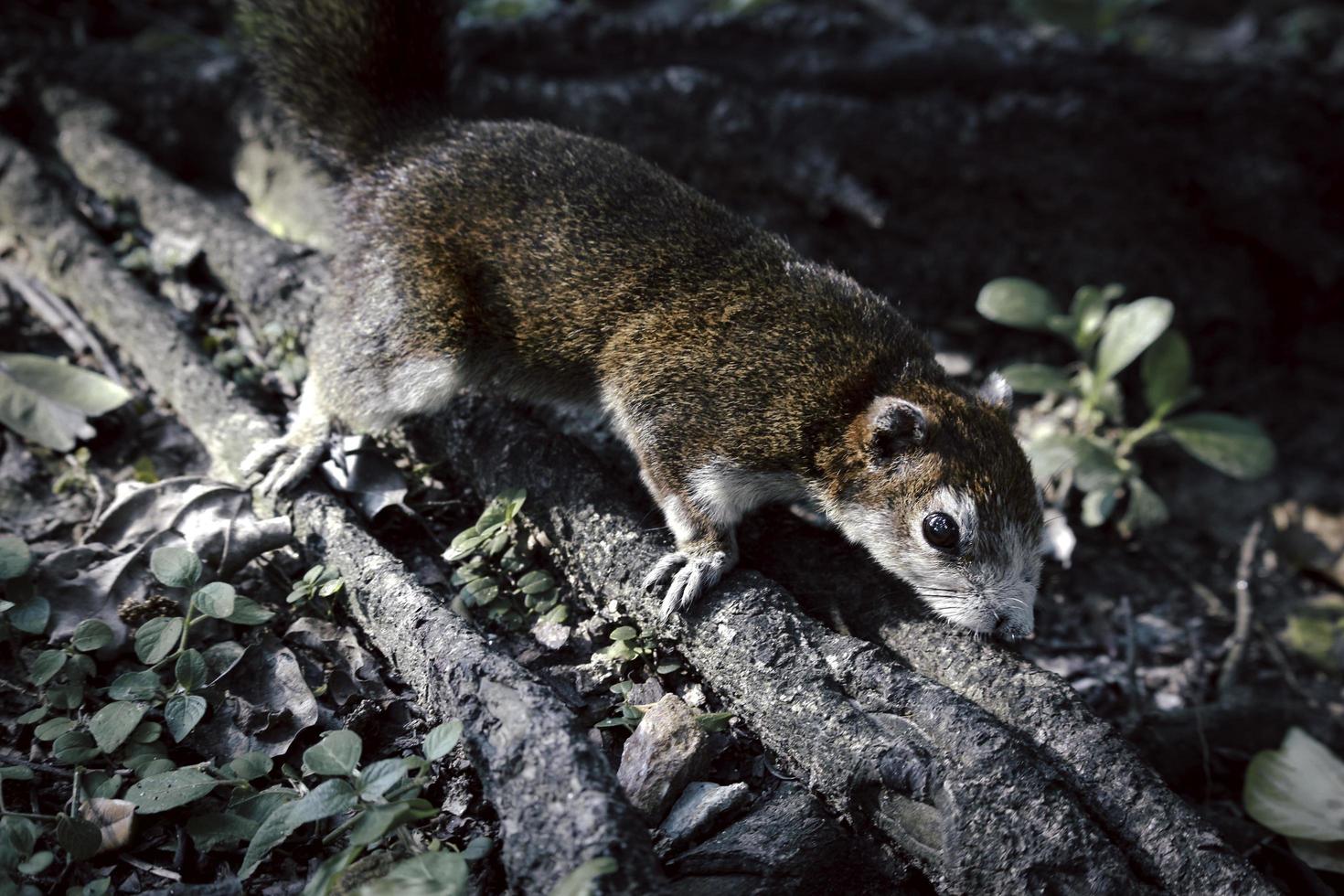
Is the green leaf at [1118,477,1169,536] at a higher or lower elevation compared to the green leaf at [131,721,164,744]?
lower

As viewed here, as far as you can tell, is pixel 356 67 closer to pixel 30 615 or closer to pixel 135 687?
pixel 30 615

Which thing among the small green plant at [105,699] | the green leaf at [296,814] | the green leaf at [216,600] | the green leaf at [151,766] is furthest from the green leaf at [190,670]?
the green leaf at [296,814]

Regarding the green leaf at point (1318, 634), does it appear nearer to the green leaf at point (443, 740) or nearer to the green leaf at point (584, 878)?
the green leaf at point (584, 878)

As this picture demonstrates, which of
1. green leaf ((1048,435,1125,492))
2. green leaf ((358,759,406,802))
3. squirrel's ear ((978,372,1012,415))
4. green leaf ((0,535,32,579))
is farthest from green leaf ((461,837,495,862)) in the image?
green leaf ((1048,435,1125,492))

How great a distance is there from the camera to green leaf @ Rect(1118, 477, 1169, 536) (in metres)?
4.44

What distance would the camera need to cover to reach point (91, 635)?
9.13ft

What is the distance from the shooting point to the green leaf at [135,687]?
104 inches

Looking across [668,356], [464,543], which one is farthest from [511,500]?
[668,356]

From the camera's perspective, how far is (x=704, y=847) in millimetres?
2516

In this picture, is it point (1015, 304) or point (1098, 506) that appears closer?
point (1098, 506)

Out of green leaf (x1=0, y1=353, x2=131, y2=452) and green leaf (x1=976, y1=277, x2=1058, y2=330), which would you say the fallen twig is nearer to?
green leaf (x1=976, y1=277, x2=1058, y2=330)

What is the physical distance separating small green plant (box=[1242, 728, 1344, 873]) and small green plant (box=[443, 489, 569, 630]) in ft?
8.14

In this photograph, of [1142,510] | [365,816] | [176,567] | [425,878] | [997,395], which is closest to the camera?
[425,878]

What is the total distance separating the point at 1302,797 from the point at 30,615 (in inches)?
162
